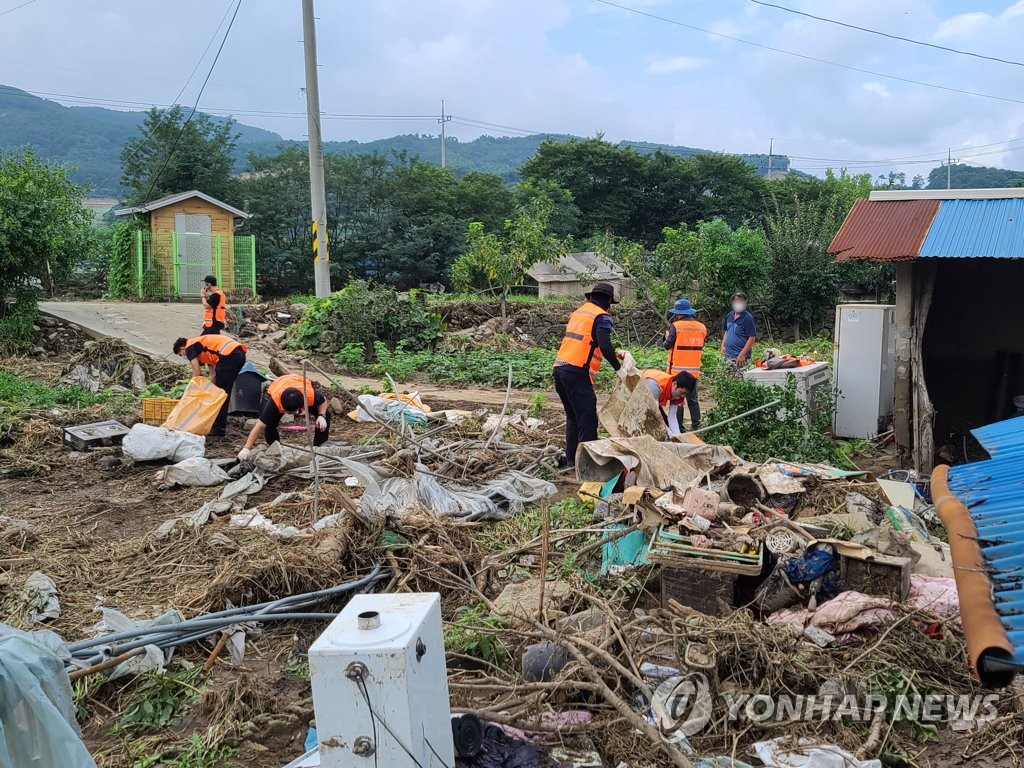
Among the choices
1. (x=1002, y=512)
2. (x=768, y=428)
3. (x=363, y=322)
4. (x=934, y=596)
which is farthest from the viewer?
(x=363, y=322)

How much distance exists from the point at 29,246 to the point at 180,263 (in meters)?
7.81

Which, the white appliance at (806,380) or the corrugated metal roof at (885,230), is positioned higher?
the corrugated metal roof at (885,230)

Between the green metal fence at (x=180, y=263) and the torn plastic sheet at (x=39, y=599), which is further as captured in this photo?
the green metal fence at (x=180, y=263)

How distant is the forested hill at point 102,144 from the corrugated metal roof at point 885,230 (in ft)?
198

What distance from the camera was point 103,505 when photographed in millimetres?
7012

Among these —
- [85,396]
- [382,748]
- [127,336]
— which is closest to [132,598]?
[382,748]

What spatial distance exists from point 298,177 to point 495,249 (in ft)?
59.9

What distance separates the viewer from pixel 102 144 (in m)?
96.1

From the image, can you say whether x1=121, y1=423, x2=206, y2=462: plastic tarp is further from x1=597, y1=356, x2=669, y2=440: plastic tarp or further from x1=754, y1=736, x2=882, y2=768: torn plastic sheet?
x1=754, y1=736, x2=882, y2=768: torn plastic sheet

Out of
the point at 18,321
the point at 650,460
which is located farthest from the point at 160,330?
the point at 650,460

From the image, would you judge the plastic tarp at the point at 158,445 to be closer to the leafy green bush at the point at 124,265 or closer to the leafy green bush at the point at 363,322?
the leafy green bush at the point at 363,322

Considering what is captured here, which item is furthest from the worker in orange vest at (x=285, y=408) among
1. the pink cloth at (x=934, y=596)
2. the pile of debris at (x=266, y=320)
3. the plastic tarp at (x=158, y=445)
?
the pile of debris at (x=266, y=320)

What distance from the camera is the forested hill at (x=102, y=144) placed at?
87188 mm

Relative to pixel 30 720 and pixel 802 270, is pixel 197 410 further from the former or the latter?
pixel 802 270
